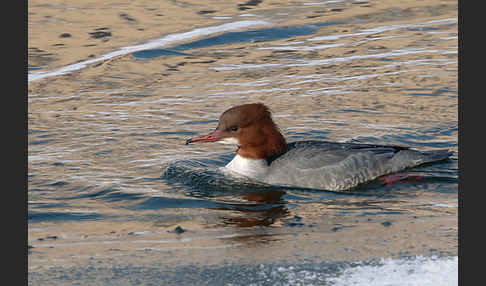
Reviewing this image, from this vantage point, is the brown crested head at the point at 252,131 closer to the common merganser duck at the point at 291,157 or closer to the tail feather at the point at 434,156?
the common merganser duck at the point at 291,157

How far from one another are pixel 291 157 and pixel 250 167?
1.48ft

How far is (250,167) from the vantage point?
8.03 metres

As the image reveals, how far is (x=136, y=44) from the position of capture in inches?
534

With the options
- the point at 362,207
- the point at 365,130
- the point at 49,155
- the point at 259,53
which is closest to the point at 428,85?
the point at 365,130

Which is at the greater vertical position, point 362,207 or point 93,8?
point 93,8

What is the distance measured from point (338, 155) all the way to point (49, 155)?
131 inches

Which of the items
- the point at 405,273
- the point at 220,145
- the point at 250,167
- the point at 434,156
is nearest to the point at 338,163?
the point at 250,167

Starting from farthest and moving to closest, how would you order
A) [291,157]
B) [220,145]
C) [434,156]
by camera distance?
[220,145]
[434,156]
[291,157]

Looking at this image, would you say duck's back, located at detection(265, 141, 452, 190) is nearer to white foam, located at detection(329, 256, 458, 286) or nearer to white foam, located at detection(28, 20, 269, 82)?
white foam, located at detection(329, 256, 458, 286)

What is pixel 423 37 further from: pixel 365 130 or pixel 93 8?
pixel 93 8

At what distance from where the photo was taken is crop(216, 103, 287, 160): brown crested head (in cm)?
792

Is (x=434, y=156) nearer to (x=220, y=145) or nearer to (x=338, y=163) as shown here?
(x=338, y=163)

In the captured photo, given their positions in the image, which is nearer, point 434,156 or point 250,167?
point 250,167

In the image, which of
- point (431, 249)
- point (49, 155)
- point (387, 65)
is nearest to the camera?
point (431, 249)
